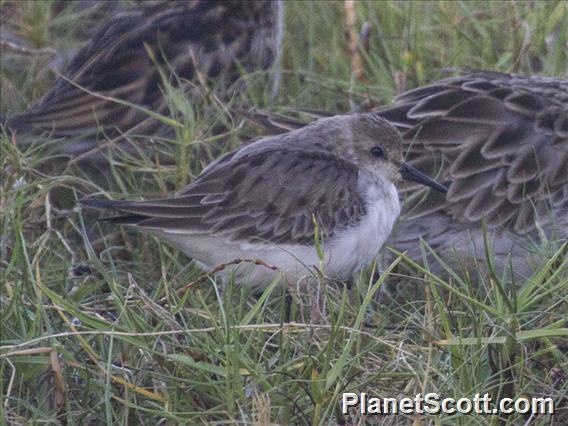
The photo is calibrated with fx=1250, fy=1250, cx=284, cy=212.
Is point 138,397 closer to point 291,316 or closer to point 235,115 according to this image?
point 291,316

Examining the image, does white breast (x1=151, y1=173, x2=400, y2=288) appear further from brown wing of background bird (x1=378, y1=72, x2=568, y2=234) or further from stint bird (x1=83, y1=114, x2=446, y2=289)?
brown wing of background bird (x1=378, y1=72, x2=568, y2=234)

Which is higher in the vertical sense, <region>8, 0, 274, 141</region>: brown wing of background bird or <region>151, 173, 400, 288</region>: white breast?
<region>8, 0, 274, 141</region>: brown wing of background bird

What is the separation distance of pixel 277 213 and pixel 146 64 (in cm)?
167

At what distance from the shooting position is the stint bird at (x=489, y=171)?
5410 millimetres

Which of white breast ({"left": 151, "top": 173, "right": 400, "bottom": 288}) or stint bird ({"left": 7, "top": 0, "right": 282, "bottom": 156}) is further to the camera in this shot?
stint bird ({"left": 7, "top": 0, "right": 282, "bottom": 156})

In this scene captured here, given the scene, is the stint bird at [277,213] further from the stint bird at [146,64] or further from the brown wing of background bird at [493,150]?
the stint bird at [146,64]

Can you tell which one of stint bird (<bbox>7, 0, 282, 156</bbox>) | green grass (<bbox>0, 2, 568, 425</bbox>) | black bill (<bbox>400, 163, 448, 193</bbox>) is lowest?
green grass (<bbox>0, 2, 568, 425</bbox>)

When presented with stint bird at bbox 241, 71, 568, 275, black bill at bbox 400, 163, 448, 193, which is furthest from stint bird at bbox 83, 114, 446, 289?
stint bird at bbox 241, 71, 568, 275

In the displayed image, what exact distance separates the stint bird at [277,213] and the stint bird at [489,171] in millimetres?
392

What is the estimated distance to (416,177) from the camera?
523 centimetres

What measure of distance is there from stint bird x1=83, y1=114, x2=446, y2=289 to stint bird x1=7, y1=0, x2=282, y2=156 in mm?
981

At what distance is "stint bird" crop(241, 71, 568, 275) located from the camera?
541cm

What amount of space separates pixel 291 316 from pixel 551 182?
157cm

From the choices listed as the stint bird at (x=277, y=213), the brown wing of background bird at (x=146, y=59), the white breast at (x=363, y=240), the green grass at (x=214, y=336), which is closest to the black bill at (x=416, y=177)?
the stint bird at (x=277, y=213)
